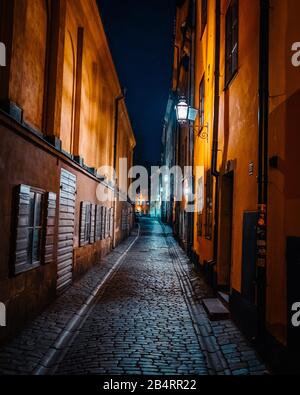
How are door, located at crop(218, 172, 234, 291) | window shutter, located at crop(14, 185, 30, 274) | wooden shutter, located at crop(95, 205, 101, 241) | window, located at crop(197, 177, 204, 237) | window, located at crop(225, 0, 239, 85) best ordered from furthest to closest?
wooden shutter, located at crop(95, 205, 101, 241), window, located at crop(197, 177, 204, 237), door, located at crop(218, 172, 234, 291), window, located at crop(225, 0, 239, 85), window shutter, located at crop(14, 185, 30, 274)

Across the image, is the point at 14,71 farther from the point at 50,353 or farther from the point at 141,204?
the point at 141,204

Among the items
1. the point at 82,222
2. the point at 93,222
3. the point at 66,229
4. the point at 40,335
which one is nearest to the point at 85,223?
the point at 82,222

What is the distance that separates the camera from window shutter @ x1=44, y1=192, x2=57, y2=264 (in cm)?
888

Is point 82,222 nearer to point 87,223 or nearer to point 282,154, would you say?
point 87,223

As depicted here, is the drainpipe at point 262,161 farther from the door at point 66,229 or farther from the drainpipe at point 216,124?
the door at point 66,229

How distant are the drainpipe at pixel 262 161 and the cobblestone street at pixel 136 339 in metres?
0.92

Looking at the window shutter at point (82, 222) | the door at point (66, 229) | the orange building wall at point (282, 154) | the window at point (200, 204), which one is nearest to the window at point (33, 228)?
the door at point (66, 229)

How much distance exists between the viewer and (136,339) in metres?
6.95

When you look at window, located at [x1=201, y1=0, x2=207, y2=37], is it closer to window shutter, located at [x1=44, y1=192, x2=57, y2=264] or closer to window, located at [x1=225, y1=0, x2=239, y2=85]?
window, located at [x1=225, y1=0, x2=239, y2=85]

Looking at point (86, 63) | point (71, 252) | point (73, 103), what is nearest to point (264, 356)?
point (71, 252)

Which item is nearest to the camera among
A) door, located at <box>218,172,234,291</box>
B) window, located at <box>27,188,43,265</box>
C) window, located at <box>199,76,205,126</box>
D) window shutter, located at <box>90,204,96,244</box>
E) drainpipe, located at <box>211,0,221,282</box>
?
window, located at <box>27,188,43,265</box>

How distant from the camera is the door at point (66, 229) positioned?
1040 centimetres

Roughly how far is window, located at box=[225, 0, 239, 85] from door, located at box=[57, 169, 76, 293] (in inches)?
198

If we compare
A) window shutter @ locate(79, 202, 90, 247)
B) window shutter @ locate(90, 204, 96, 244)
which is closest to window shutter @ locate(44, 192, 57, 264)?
window shutter @ locate(79, 202, 90, 247)
